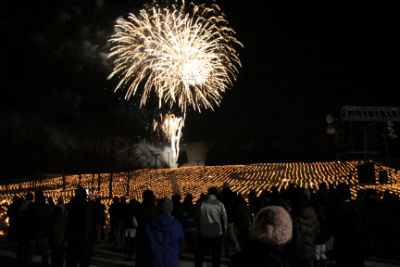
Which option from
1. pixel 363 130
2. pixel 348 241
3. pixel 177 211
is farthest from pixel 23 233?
pixel 363 130

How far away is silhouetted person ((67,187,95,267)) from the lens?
629 cm

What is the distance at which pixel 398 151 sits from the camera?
46.1 meters

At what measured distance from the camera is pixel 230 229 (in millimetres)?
9219

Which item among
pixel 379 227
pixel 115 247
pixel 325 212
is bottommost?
pixel 115 247

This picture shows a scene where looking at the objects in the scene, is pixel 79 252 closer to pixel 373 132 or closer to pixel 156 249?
pixel 156 249

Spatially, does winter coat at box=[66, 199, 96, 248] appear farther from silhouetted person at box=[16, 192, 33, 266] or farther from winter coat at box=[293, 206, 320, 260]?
winter coat at box=[293, 206, 320, 260]

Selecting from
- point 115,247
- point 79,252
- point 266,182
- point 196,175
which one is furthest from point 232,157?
point 79,252

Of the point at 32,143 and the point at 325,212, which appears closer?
the point at 325,212

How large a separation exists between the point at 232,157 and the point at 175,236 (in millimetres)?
87318

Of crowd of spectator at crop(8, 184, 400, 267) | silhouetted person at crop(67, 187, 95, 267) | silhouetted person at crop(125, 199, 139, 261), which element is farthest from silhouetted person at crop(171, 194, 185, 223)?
silhouetted person at crop(67, 187, 95, 267)

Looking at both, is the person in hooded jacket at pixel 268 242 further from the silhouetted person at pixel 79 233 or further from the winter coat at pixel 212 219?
the silhouetted person at pixel 79 233

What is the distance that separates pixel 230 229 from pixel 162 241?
5453 millimetres

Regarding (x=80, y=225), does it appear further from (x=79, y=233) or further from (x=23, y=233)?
(x=23, y=233)

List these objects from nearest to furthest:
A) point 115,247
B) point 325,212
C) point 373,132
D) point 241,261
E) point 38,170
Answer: point 241,261 → point 325,212 → point 115,247 → point 373,132 → point 38,170
